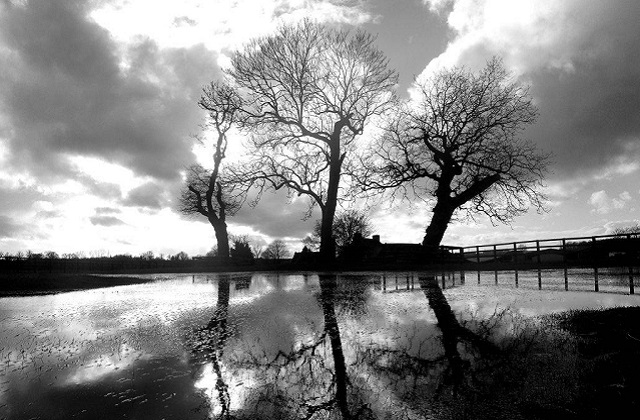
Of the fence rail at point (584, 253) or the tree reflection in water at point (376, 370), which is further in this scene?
the fence rail at point (584, 253)

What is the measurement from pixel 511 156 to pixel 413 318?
23.9m

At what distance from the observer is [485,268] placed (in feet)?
75.7

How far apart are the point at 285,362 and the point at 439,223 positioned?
85.1ft

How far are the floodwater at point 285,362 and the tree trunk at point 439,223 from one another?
68.3ft

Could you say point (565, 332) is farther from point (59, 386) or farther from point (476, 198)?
point (476, 198)

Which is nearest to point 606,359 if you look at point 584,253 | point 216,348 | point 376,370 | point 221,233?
point 376,370

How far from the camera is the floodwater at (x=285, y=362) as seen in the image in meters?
3.08

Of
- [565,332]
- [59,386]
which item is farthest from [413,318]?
[59,386]

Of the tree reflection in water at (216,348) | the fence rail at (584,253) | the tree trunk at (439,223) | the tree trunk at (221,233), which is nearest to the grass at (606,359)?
the tree reflection in water at (216,348)

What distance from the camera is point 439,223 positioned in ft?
93.7

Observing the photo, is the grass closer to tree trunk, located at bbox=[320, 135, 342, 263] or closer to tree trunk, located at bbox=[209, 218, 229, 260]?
tree trunk, located at bbox=[320, 135, 342, 263]

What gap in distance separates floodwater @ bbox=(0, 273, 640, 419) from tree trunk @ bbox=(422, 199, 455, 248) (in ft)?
68.3

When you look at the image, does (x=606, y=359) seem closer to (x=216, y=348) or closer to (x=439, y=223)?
(x=216, y=348)

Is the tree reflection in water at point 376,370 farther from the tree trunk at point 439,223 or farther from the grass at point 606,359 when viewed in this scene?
the tree trunk at point 439,223
